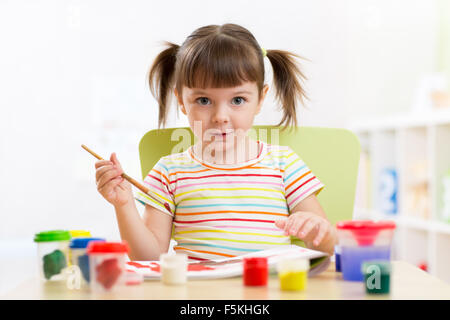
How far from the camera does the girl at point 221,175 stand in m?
1.07

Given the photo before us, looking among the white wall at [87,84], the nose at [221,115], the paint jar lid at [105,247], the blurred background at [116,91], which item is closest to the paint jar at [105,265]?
the paint jar lid at [105,247]

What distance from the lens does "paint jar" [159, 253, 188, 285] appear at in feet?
2.16

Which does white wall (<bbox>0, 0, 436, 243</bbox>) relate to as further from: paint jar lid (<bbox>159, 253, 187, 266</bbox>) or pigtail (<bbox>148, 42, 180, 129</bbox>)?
paint jar lid (<bbox>159, 253, 187, 266</bbox>)

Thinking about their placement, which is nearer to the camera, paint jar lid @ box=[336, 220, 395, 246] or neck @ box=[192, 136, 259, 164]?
paint jar lid @ box=[336, 220, 395, 246]

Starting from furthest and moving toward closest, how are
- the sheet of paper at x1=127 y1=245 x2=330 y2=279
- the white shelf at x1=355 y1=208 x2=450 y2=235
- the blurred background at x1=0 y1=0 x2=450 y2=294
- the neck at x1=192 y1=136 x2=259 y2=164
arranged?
the blurred background at x1=0 y1=0 x2=450 y2=294
the white shelf at x1=355 y1=208 x2=450 y2=235
the neck at x1=192 y1=136 x2=259 y2=164
the sheet of paper at x1=127 y1=245 x2=330 y2=279

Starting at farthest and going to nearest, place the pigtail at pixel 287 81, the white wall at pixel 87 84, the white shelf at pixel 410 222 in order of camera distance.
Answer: the white wall at pixel 87 84, the white shelf at pixel 410 222, the pigtail at pixel 287 81

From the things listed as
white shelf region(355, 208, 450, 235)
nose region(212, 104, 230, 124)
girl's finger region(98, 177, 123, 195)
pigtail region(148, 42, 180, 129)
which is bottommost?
white shelf region(355, 208, 450, 235)

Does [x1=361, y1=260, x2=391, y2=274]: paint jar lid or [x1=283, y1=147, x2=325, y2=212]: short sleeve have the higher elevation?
[x1=283, y1=147, x2=325, y2=212]: short sleeve

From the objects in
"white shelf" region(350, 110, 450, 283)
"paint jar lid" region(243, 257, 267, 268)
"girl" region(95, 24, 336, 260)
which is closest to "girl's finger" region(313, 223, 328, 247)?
"paint jar lid" region(243, 257, 267, 268)

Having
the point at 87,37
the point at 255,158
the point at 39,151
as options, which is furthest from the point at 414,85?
the point at 255,158

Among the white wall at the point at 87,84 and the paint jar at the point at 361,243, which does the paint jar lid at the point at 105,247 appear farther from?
the white wall at the point at 87,84

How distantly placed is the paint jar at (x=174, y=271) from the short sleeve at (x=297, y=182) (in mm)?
492

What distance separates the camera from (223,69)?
42.0 inches

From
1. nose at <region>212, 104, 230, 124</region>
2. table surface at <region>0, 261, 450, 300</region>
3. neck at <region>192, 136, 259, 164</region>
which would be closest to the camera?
table surface at <region>0, 261, 450, 300</region>
